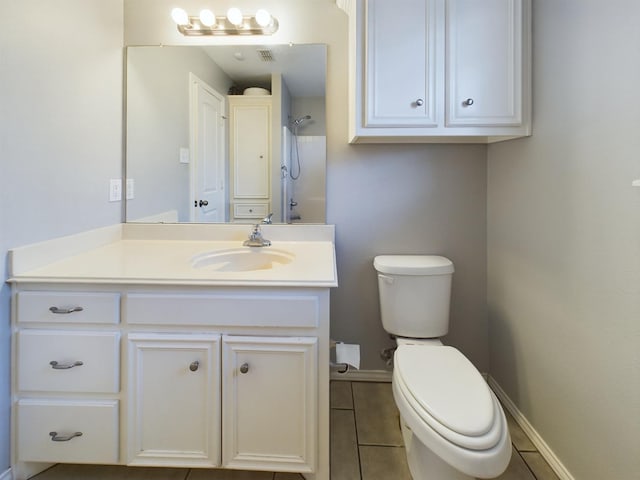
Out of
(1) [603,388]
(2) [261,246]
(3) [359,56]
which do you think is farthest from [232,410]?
(3) [359,56]

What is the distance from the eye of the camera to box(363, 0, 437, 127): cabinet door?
161 cm

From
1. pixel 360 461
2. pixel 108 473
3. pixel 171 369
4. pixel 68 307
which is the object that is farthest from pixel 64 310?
pixel 360 461

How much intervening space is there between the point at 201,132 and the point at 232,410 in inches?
54.1

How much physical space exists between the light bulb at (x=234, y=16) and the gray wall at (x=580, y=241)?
1335mm

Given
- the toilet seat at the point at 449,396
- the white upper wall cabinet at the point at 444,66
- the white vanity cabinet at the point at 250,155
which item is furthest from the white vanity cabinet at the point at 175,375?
the white upper wall cabinet at the point at 444,66

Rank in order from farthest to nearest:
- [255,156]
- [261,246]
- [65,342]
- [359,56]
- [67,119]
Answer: [255,156]
[261,246]
[359,56]
[67,119]
[65,342]

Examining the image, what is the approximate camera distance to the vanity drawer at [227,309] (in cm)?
129

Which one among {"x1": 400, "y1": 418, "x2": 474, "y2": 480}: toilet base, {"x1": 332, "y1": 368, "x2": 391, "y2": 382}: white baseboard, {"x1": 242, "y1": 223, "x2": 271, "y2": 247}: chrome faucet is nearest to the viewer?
{"x1": 400, "y1": 418, "x2": 474, "y2": 480}: toilet base

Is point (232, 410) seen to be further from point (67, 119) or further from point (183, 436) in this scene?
point (67, 119)

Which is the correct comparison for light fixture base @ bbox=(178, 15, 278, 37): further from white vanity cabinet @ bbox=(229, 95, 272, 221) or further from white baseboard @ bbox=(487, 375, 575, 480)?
white baseboard @ bbox=(487, 375, 575, 480)

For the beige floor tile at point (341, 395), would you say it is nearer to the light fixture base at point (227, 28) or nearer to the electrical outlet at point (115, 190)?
the electrical outlet at point (115, 190)

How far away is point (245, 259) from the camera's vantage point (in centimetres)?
185

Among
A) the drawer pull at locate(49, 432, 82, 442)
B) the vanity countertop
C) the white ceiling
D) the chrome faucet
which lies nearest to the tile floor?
the drawer pull at locate(49, 432, 82, 442)

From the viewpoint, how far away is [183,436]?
4.35 ft
